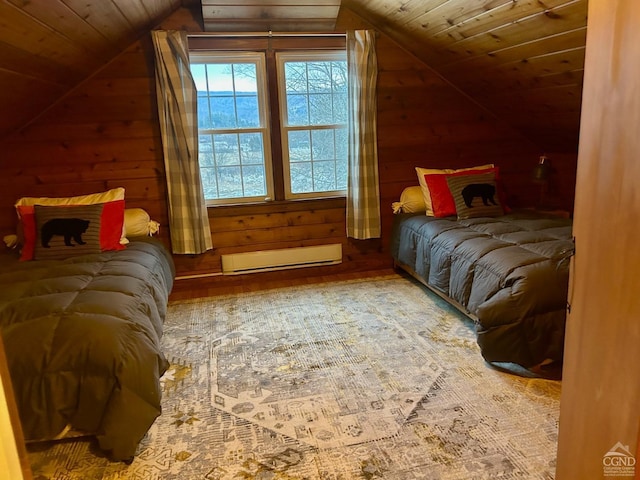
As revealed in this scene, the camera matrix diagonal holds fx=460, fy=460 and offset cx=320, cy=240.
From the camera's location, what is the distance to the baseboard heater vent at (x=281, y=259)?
12.4 ft

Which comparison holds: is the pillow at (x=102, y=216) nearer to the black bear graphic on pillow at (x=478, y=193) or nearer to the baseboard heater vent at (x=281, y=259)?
the baseboard heater vent at (x=281, y=259)

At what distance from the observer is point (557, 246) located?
8.39 feet

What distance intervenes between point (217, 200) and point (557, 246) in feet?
8.13

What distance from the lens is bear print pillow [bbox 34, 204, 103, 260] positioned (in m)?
2.91

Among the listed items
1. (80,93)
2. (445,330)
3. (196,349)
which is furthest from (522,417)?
(80,93)

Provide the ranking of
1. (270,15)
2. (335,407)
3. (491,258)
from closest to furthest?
(335,407) < (491,258) < (270,15)

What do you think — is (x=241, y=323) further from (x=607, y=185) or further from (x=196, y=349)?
(x=607, y=185)

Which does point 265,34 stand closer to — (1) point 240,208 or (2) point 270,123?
(2) point 270,123

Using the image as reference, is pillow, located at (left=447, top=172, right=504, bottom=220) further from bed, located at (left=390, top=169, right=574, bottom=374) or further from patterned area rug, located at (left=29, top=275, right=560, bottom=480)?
patterned area rug, located at (left=29, top=275, right=560, bottom=480)

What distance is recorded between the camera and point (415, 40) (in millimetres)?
3465

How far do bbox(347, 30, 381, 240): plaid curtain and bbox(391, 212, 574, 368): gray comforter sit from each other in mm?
492

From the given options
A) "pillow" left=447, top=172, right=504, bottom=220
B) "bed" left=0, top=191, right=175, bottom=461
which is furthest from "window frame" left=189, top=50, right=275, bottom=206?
"bed" left=0, top=191, right=175, bottom=461

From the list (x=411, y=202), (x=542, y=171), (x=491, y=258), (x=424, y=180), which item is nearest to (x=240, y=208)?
(x=411, y=202)
